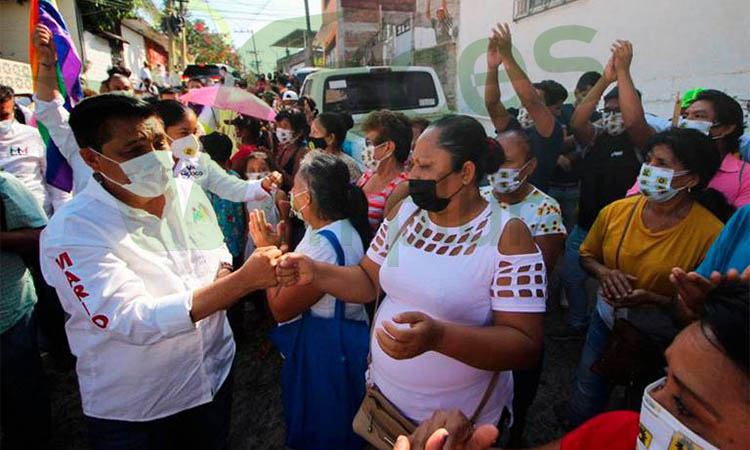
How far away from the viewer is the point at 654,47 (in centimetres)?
516

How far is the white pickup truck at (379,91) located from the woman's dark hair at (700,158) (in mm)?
3962

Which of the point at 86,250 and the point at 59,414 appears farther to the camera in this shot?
the point at 59,414

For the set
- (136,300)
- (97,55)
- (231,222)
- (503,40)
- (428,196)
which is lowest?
(231,222)

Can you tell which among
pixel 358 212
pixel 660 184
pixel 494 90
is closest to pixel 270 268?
pixel 358 212

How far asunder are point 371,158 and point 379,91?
3.13m

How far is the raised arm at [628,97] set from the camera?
2672mm

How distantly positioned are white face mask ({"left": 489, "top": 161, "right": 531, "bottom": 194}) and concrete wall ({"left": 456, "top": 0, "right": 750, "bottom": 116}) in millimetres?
1706

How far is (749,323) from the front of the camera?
2.70 feet

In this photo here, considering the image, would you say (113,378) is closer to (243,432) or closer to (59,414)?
(243,432)

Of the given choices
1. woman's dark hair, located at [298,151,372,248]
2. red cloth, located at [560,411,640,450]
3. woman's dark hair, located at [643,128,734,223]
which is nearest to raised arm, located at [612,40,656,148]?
woman's dark hair, located at [643,128,734,223]

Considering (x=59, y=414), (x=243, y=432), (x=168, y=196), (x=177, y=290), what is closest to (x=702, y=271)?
(x=177, y=290)

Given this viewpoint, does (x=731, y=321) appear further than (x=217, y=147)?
No

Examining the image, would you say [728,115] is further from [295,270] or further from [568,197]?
[295,270]

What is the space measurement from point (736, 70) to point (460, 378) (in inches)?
192
